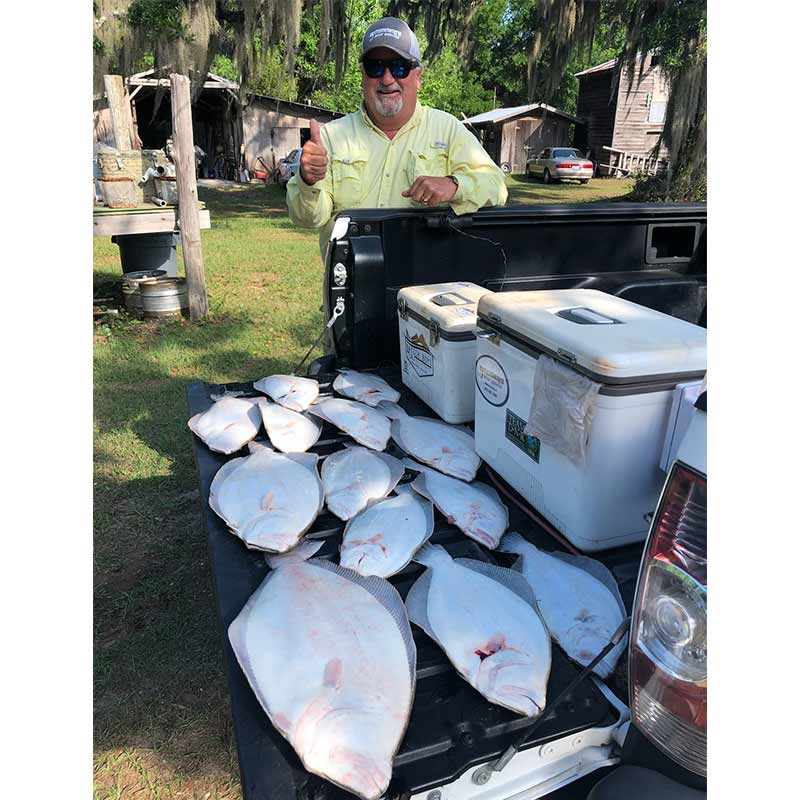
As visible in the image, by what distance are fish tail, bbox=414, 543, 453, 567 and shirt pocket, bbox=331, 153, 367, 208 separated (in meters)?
2.48

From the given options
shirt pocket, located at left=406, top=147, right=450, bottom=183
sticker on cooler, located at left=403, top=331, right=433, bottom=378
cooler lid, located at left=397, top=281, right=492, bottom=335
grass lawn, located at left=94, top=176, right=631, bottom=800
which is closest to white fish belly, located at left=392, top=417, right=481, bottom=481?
sticker on cooler, located at left=403, top=331, right=433, bottom=378

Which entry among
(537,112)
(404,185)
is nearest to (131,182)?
(404,185)

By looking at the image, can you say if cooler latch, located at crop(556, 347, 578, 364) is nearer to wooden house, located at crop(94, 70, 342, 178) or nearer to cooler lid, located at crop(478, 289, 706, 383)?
cooler lid, located at crop(478, 289, 706, 383)

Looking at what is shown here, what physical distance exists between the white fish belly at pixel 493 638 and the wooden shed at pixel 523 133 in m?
38.7

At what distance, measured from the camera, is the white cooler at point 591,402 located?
1516 millimetres

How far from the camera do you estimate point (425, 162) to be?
11.6 ft

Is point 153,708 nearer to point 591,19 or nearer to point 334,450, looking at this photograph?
point 334,450

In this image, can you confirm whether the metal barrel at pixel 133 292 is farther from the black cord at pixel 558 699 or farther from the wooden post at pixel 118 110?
the black cord at pixel 558 699

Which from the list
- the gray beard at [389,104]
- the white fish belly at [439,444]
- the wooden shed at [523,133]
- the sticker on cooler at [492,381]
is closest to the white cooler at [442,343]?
the white fish belly at [439,444]

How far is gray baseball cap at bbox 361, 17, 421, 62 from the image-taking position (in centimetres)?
325

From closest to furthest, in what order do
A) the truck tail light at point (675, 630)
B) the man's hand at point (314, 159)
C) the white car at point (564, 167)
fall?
the truck tail light at point (675, 630)
the man's hand at point (314, 159)
the white car at point (564, 167)

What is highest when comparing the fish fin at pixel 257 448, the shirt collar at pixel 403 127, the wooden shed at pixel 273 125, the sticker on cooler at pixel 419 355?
the wooden shed at pixel 273 125

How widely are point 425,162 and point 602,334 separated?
2.30 meters

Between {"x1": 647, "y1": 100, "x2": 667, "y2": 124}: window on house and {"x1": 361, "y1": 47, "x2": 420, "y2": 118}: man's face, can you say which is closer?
{"x1": 361, "y1": 47, "x2": 420, "y2": 118}: man's face
